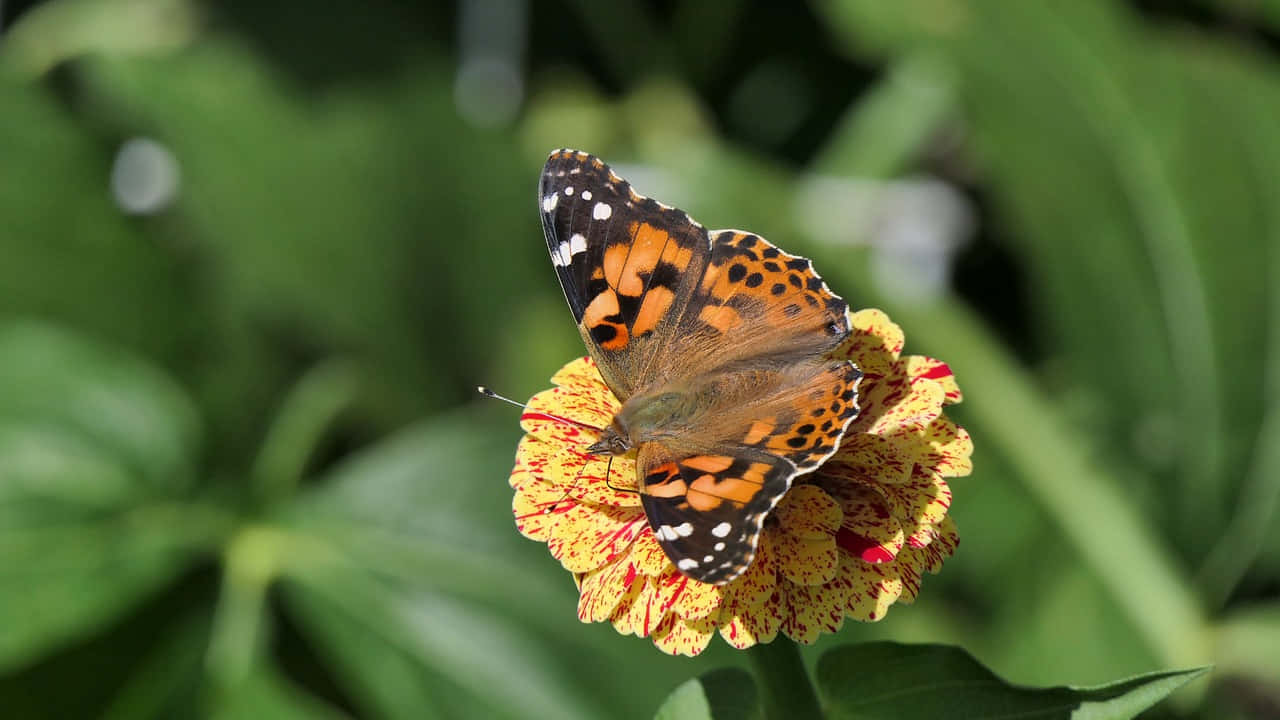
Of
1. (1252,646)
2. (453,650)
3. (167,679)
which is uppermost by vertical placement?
(1252,646)

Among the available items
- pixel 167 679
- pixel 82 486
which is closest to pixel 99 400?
pixel 82 486

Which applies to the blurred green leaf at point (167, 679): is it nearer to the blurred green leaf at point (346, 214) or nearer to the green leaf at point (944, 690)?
the blurred green leaf at point (346, 214)

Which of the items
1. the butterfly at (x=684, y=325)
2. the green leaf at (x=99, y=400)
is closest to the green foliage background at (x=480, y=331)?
the green leaf at (x=99, y=400)

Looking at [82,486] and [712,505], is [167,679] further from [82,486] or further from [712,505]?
[712,505]

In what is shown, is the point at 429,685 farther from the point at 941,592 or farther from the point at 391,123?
the point at 391,123

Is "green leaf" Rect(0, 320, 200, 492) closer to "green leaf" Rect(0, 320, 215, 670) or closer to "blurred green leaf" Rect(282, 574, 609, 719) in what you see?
"green leaf" Rect(0, 320, 215, 670)

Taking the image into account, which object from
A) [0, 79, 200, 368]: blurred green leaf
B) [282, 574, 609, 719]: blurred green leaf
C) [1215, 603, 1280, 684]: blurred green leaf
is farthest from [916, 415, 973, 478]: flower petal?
[0, 79, 200, 368]: blurred green leaf

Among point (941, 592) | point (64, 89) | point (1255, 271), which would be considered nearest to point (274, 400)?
point (64, 89)
